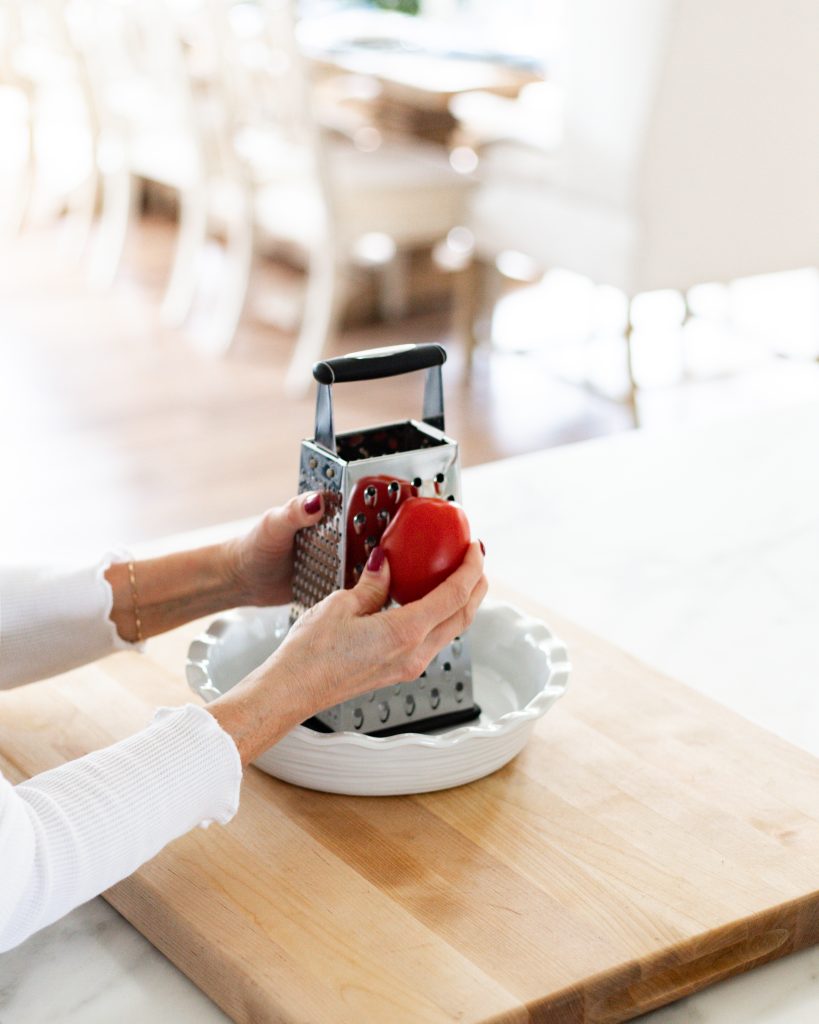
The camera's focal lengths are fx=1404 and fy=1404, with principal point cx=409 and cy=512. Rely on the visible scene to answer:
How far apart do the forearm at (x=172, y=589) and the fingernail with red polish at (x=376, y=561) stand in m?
0.23

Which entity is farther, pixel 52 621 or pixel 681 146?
pixel 681 146

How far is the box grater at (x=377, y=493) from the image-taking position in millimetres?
864

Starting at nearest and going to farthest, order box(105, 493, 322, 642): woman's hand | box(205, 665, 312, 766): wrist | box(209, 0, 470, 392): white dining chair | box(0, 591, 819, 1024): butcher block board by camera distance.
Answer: box(0, 591, 819, 1024): butcher block board, box(205, 665, 312, 766): wrist, box(105, 493, 322, 642): woman's hand, box(209, 0, 470, 392): white dining chair

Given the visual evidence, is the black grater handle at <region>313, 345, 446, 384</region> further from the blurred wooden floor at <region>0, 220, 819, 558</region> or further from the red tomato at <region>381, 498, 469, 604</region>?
the blurred wooden floor at <region>0, 220, 819, 558</region>

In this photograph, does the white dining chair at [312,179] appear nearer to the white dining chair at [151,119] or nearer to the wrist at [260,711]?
the white dining chair at [151,119]

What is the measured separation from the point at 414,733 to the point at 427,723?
53mm

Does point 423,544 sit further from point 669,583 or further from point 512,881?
point 669,583

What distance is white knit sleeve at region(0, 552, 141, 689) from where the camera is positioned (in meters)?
1.00

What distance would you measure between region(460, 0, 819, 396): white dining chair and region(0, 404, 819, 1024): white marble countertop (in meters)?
1.63

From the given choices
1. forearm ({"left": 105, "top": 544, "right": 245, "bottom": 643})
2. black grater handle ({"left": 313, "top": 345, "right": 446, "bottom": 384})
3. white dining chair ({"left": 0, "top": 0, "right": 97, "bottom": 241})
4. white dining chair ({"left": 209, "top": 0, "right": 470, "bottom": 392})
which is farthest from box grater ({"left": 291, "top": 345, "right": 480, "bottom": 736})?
white dining chair ({"left": 0, "top": 0, "right": 97, "bottom": 241})

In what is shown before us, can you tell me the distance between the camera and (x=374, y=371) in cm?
86

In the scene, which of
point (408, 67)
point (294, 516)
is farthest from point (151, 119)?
point (294, 516)

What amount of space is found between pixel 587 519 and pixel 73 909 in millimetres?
703

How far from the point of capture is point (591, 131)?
3209 mm
